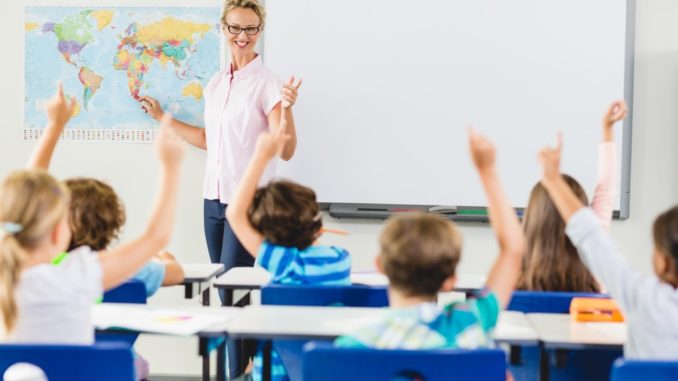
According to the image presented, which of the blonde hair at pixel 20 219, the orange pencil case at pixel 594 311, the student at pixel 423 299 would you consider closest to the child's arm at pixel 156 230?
the blonde hair at pixel 20 219

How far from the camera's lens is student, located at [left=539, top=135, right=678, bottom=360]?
1.78 meters

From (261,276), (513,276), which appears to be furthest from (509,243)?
(261,276)

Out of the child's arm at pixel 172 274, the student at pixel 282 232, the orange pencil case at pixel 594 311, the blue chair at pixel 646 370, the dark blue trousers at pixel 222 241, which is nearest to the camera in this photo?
the blue chair at pixel 646 370

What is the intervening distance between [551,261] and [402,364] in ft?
4.02

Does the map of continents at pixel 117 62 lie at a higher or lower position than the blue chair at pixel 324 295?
higher

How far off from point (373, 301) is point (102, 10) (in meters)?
2.81

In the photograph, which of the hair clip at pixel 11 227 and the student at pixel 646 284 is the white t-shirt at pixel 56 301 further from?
the student at pixel 646 284

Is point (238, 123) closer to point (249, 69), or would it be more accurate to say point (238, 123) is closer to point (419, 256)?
point (249, 69)

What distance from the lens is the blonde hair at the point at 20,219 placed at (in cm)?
176

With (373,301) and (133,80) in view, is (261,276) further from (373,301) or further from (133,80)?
(133,80)

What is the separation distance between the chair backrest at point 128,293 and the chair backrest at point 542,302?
1.10m

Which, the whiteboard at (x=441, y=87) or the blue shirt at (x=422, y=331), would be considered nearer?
the blue shirt at (x=422, y=331)

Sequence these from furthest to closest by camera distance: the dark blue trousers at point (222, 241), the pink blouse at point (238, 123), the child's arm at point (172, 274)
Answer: the pink blouse at point (238, 123) → the dark blue trousers at point (222, 241) → the child's arm at point (172, 274)

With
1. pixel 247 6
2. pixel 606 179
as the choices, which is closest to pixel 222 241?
pixel 247 6
